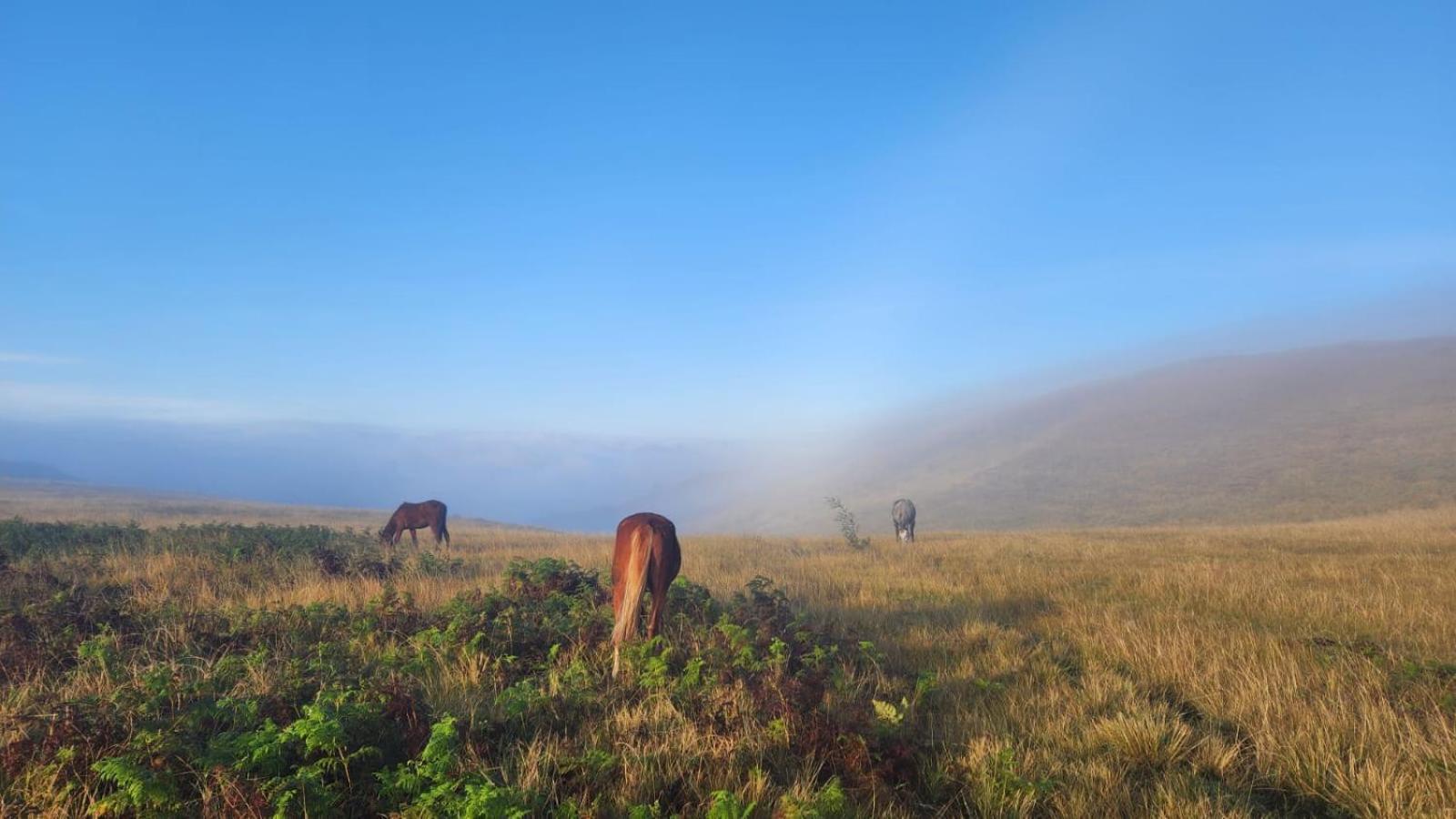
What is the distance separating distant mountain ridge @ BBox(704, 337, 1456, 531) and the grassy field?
135 feet

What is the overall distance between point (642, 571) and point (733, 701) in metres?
2.13

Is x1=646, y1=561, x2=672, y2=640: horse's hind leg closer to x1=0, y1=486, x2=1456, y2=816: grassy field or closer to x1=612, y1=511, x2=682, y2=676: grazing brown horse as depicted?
x1=612, y1=511, x2=682, y2=676: grazing brown horse

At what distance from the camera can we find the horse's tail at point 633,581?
23.1ft

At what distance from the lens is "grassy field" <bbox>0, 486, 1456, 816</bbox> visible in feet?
13.3

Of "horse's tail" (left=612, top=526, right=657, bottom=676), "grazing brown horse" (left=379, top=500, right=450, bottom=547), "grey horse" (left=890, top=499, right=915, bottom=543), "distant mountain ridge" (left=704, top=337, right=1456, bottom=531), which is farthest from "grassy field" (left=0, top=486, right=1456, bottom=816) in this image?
"distant mountain ridge" (left=704, top=337, right=1456, bottom=531)

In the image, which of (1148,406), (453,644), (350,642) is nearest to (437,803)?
(453,644)

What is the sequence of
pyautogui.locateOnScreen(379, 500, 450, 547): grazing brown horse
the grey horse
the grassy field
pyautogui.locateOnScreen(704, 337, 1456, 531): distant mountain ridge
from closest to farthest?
1. the grassy field
2. pyautogui.locateOnScreen(379, 500, 450, 547): grazing brown horse
3. the grey horse
4. pyautogui.locateOnScreen(704, 337, 1456, 531): distant mountain ridge

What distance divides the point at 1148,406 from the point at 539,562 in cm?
11229

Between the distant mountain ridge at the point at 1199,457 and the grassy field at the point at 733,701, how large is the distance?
41022 millimetres

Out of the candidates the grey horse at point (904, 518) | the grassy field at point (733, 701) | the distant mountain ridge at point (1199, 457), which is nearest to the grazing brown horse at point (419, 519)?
the grassy field at point (733, 701)

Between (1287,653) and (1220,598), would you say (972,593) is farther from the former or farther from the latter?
(1287,653)

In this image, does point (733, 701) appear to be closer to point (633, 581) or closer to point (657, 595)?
point (657, 595)

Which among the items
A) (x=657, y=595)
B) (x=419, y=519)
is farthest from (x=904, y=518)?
(x=657, y=595)

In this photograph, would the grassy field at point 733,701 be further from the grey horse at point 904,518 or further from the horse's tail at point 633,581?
the grey horse at point 904,518
